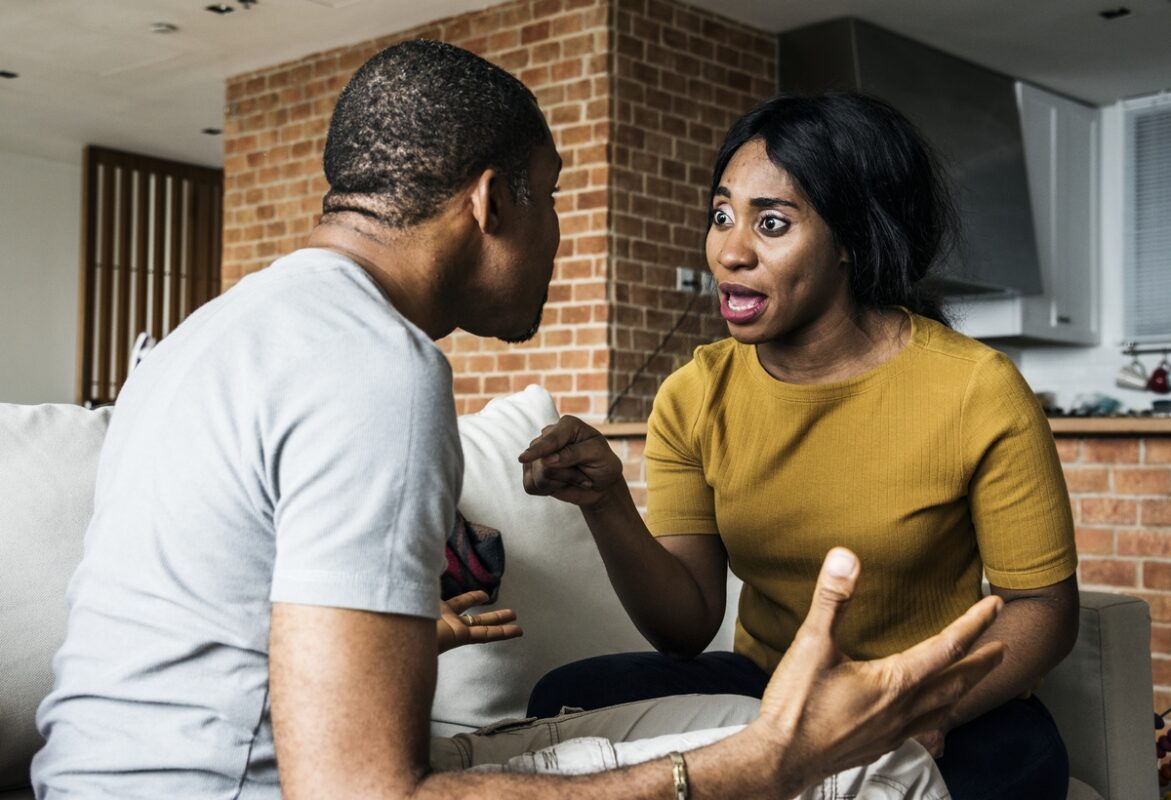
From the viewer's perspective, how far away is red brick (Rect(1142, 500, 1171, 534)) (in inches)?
123

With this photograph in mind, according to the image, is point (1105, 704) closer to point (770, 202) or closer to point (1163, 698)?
point (770, 202)

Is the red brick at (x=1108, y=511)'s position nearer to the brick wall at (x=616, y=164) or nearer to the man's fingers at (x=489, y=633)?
the brick wall at (x=616, y=164)

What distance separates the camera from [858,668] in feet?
3.10

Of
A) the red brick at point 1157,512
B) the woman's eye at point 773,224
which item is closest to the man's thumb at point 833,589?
the woman's eye at point 773,224

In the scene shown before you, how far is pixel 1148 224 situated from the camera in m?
6.27

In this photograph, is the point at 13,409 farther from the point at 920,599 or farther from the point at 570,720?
the point at 920,599

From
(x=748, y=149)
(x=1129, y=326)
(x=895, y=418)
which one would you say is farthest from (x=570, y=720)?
(x=1129, y=326)

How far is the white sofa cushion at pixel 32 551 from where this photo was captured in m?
1.44

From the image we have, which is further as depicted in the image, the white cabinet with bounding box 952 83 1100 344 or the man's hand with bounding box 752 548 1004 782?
the white cabinet with bounding box 952 83 1100 344

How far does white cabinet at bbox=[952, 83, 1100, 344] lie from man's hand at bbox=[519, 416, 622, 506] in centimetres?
474

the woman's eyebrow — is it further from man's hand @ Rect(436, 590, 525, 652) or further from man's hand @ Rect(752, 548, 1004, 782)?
man's hand @ Rect(752, 548, 1004, 782)

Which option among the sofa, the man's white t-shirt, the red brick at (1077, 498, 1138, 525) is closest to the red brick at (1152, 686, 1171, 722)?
the red brick at (1077, 498, 1138, 525)

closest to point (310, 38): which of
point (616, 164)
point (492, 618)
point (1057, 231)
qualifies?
point (616, 164)

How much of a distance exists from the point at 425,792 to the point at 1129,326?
6203 mm
